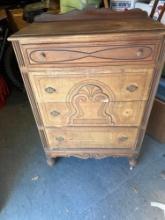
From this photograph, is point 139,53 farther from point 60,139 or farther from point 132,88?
point 60,139

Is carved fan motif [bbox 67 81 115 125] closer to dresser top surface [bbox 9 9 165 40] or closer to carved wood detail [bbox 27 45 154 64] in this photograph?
carved wood detail [bbox 27 45 154 64]

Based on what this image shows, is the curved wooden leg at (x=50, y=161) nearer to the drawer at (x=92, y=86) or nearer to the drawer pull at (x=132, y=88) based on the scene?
the drawer at (x=92, y=86)

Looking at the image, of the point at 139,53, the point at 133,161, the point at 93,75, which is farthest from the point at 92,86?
the point at 133,161

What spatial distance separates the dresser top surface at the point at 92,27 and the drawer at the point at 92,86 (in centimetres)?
20

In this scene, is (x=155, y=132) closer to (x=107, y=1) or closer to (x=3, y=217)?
(x=107, y=1)

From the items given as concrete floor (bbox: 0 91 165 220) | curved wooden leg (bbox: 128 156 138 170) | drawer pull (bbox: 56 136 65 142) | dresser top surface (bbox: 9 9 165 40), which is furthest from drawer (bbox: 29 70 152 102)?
concrete floor (bbox: 0 91 165 220)

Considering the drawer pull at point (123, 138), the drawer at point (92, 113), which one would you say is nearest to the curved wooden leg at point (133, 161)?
the drawer pull at point (123, 138)

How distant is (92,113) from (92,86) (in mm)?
190

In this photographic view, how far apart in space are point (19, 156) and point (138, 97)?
1.09 m

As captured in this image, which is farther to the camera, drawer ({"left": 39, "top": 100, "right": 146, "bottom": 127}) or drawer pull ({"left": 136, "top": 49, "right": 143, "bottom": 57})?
drawer ({"left": 39, "top": 100, "right": 146, "bottom": 127})

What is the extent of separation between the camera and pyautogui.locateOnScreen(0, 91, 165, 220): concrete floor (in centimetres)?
124

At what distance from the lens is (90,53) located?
0.90 m

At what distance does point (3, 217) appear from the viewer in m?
1.23

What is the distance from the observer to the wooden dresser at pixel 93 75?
875mm
